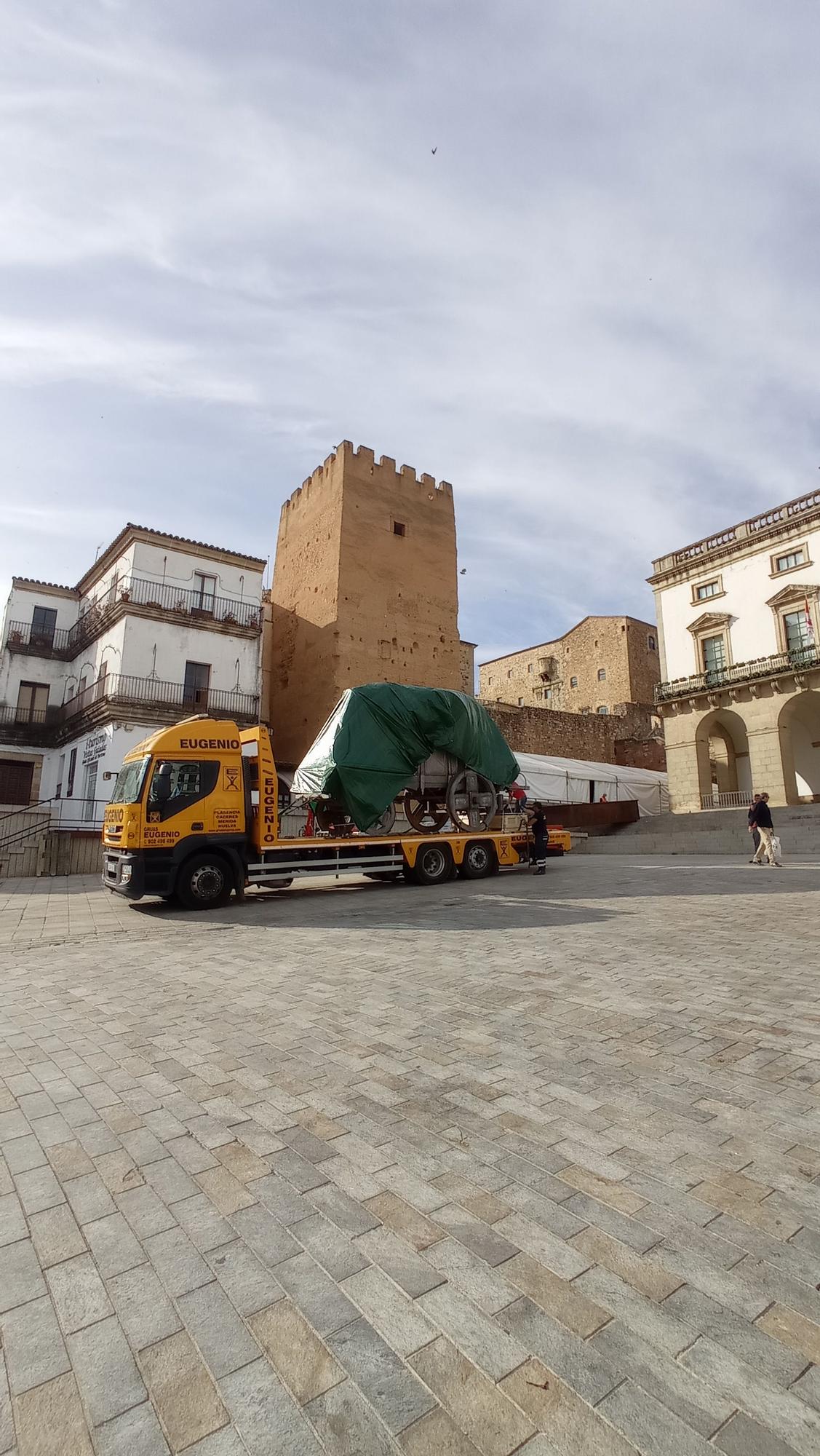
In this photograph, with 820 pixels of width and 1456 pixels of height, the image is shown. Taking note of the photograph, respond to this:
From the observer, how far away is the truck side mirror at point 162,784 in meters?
10.3

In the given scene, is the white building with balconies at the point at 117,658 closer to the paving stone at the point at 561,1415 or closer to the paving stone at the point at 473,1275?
the paving stone at the point at 473,1275

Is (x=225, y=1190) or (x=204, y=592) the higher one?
(x=204, y=592)

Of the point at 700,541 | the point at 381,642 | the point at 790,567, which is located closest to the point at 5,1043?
the point at 381,642

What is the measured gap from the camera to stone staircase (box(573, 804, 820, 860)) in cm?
2031

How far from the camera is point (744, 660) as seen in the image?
1135 inches

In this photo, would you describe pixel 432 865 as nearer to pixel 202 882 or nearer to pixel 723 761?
pixel 202 882

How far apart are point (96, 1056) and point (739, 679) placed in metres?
29.1

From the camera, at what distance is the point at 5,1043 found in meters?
4.12

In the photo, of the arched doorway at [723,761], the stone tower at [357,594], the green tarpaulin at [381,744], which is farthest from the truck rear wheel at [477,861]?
the arched doorway at [723,761]

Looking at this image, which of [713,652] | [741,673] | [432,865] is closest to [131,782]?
[432,865]

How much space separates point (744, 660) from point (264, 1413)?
103 feet

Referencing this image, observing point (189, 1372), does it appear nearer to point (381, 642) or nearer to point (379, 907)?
point (379, 907)

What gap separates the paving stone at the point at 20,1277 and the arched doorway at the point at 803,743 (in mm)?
28702

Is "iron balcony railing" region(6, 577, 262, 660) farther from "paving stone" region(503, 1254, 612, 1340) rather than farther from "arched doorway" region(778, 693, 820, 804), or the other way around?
"paving stone" region(503, 1254, 612, 1340)
